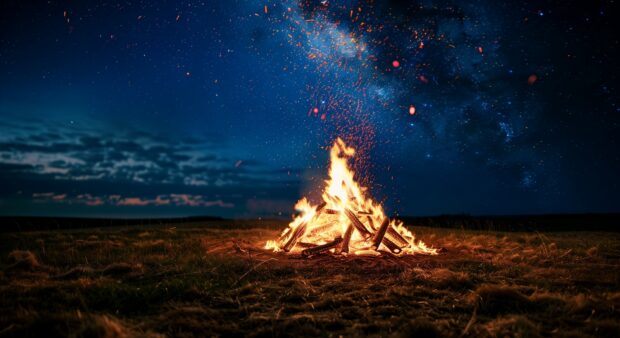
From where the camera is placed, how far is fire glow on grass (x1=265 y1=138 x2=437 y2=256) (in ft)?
28.2

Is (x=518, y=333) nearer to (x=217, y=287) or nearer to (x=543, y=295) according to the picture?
(x=543, y=295)

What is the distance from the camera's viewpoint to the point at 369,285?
5551 mm

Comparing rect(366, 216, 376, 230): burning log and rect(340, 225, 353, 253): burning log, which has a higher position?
rect(366, 216, 376, 230): burning log

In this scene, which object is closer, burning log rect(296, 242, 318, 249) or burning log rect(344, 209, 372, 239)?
burning log rect(296, 242, 318, 249)

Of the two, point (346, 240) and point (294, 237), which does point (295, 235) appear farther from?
point (346, 240)

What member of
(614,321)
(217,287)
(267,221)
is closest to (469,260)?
(614,321)

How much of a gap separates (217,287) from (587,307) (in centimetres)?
450

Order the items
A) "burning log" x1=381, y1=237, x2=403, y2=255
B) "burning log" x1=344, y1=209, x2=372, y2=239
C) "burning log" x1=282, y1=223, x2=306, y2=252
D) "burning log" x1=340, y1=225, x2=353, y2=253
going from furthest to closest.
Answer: "burning log" x1=344, y1=209, x2=372, y2=239 → "burning log" x1=282, y1=223, x2=306, y2=252 → "burning log" x1=381, y1=237, x2=403, y2=255 → "burning log" x1=340, y1=225, x2=353, y2=253

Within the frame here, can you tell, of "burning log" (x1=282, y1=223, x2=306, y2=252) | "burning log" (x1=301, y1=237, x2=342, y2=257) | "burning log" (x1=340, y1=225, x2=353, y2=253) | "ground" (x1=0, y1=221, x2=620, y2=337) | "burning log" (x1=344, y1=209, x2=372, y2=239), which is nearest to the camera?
"ground" (x1=0, y1=221, x2=620, y2=337)

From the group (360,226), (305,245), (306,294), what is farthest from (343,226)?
(306,294)

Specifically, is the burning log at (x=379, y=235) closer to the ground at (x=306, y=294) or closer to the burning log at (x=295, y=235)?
the ground at (x=306, y=294)

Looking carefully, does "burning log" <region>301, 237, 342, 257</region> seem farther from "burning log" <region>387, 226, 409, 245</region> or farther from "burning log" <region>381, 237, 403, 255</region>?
"burning log" <region>387, 226, 409, 245</region>

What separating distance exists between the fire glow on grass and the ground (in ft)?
2.62

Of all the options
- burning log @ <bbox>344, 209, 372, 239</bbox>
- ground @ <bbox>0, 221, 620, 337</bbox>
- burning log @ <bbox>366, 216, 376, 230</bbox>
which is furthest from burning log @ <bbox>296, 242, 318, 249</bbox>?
burning log @ <bbox>366, 216, 376, 230</bbox>
